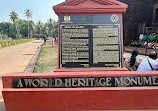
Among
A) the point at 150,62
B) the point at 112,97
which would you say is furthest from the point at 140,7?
the point at 112,97

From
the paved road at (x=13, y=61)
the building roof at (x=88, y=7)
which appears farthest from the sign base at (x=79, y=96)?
the building roof at (x=88, y=7)

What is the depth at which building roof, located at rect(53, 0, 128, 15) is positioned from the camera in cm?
310

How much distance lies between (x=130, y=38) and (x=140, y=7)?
4726mm

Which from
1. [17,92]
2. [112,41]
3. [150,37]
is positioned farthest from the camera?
[150,37]

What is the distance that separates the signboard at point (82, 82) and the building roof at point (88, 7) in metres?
1.58

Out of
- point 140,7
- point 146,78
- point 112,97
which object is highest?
point 140,7

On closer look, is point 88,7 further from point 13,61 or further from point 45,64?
point 13,61

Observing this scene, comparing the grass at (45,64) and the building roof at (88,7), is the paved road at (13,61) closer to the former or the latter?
the grass at (45,64)

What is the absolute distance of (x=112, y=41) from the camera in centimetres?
321

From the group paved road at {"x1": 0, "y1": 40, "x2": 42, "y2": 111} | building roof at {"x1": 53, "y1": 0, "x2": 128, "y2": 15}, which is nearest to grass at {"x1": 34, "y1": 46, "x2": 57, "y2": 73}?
paved road at {"x1": 0, "y1": 40, "x2": 42, "y2": 111}

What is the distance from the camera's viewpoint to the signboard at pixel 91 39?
3.20m

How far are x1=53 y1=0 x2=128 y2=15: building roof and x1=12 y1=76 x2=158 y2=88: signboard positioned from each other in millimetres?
1582

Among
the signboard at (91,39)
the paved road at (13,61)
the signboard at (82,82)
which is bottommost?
the paved road at (13,61)

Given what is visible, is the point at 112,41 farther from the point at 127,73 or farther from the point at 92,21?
the point at 127,73
